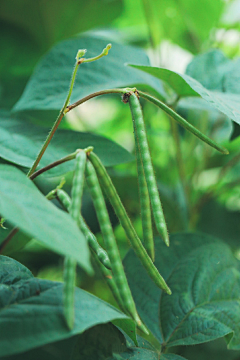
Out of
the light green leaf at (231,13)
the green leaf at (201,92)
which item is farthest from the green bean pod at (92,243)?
the light green leaf at (231,13)

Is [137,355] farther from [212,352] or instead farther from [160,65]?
[160,65]

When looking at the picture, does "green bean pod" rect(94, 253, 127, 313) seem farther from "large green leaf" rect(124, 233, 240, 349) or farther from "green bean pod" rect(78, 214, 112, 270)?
"large green leaf" rect(124, 233, 240, 349)

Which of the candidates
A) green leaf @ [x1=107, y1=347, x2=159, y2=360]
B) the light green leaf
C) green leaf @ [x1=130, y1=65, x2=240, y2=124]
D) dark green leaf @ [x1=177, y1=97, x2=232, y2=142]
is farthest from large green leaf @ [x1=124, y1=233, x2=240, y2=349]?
the light green leaf

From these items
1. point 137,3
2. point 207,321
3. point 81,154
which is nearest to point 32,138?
point 81,154

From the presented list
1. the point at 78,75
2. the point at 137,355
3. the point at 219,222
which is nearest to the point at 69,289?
the point at 137,355

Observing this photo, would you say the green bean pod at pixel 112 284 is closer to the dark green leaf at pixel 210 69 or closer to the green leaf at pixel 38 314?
the green leaf at pixel 38 314
